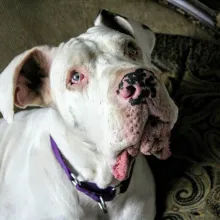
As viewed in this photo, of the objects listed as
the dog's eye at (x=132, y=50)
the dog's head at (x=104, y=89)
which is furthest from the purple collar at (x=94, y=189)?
the dog's eye at (x=132, y=50)

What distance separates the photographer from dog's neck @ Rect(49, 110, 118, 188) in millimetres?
1529

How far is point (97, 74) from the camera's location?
1.40 m

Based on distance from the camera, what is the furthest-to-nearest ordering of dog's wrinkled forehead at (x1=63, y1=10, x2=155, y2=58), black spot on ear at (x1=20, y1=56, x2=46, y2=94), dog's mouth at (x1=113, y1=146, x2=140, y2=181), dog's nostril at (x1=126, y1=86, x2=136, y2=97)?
1. black spot on ear at (x1=20, y1=56, x2=46, y2=94)
2. dog's wrinkled forehead at (x1=63, y1=10, x2=155, y2=58)
3. dog's mouth at (x1=113, y1=146, x2=140, y2=181)
4. dog's nostril at (x1=126, y1=86, x2=136, y2=97)

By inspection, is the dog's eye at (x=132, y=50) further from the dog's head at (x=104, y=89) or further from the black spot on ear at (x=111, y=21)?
the black spot on ear at (x=111, y=21)

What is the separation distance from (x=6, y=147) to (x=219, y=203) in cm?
77

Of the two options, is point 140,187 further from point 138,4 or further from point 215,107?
point 138,4

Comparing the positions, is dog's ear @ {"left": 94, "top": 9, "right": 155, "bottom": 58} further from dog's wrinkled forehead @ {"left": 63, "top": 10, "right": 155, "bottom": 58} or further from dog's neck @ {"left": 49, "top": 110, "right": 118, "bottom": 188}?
dog's neck @ {"left": 49, "top": 110, "right": 118, "bottom": 188}

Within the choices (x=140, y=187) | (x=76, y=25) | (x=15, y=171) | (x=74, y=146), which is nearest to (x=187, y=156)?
(x=140, y=187)

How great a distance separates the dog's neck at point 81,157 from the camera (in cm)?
153

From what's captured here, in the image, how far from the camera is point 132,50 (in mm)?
1503

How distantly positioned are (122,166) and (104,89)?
22 centimetres

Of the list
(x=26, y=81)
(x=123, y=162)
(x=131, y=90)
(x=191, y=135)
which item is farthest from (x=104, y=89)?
(x=191, y=135)

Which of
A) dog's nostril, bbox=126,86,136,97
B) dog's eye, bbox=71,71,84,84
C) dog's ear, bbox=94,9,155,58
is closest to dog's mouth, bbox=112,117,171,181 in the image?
dog's nostril, bbox=126,86,136,97

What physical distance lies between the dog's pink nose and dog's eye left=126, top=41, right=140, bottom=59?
0.22m
